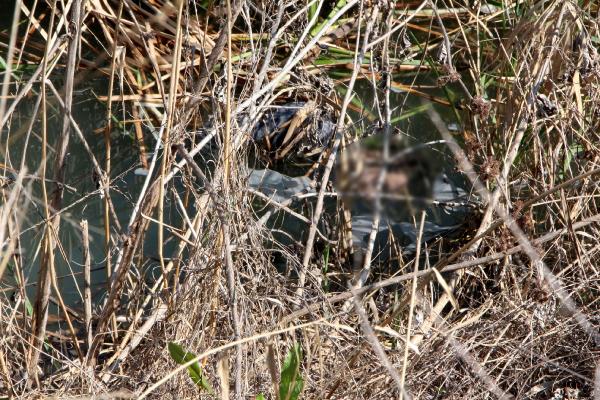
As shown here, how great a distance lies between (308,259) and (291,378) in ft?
A: 1.41

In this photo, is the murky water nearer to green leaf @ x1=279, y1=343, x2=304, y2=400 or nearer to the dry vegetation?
the dry vegetation

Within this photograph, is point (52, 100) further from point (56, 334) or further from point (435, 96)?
point (435, 96)

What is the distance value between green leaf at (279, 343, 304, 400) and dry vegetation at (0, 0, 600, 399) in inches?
2.1

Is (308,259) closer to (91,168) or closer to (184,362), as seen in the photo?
(184,362)

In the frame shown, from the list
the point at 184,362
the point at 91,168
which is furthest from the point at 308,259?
the point at 91,168

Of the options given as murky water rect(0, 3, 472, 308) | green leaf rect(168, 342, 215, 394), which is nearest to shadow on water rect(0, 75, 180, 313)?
murky water rect(0, 3, 472, 308)

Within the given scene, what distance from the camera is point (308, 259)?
1.48 meters

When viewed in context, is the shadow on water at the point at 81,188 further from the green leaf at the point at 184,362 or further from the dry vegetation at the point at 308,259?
the green leaf at the point at 184,362

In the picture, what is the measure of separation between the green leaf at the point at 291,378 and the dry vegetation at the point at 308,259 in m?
0.05

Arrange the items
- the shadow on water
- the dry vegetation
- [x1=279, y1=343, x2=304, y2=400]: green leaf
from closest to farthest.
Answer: [x1=279, y1=343, x2=304, y2=400]: green leaf, the dry vegetation, the shadow on water

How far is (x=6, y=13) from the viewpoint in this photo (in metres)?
2.40

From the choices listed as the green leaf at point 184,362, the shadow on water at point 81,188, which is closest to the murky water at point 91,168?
the shadow on water at point 81,188

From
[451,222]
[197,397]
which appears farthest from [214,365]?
[451,222]

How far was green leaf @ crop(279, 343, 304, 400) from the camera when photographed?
1069 millimetres
